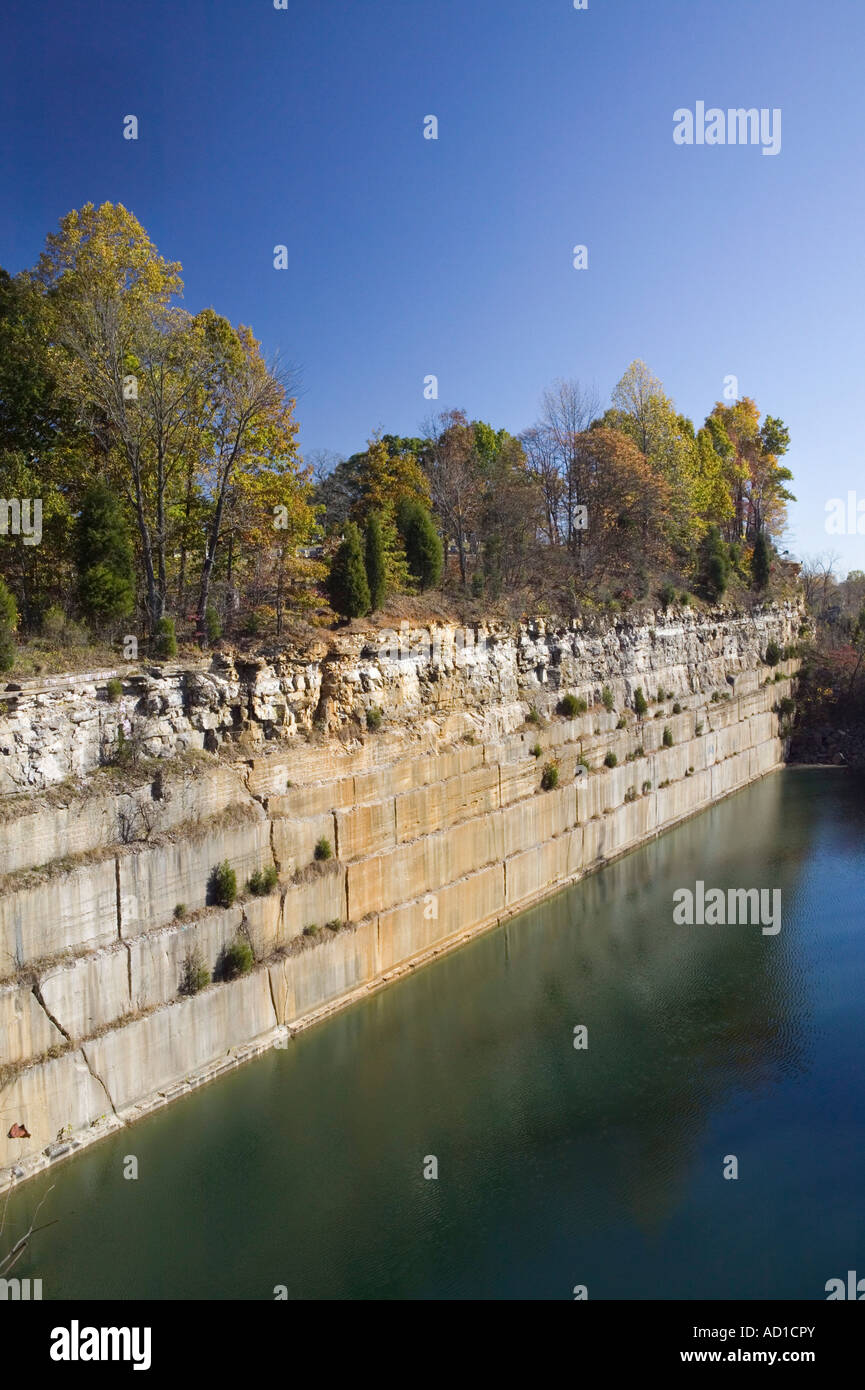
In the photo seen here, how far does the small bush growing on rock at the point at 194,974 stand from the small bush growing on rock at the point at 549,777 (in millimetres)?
12355

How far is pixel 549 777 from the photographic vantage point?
24.4 metres

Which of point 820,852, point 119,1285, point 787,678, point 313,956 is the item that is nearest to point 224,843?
point 313,956

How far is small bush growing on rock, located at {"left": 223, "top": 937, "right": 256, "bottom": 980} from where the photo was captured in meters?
14.6

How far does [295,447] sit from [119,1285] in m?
17.9

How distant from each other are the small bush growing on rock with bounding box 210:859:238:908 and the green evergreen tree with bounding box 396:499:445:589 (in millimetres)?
12307

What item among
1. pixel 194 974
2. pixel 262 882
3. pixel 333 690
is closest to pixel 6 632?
pixel 262 882

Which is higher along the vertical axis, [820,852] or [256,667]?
[256,667]

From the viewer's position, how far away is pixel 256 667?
1753 centimetres

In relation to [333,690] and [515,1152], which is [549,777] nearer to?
[333,690]

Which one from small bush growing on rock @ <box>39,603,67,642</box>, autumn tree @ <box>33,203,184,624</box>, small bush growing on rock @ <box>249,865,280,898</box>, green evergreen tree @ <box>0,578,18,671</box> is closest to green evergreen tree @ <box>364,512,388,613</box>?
autumn tree @ <box>33,203,184,624</box>

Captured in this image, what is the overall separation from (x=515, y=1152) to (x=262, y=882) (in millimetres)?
6117

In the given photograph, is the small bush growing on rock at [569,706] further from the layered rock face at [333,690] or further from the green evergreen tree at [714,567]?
the green evergreen tree at [714,567]

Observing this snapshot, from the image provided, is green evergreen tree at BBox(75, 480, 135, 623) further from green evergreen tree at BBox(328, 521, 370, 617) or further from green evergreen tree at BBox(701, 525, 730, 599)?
green evergreen tree at BBox(701, 525, 730, 599)

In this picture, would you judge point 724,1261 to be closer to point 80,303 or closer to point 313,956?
point 313,956
